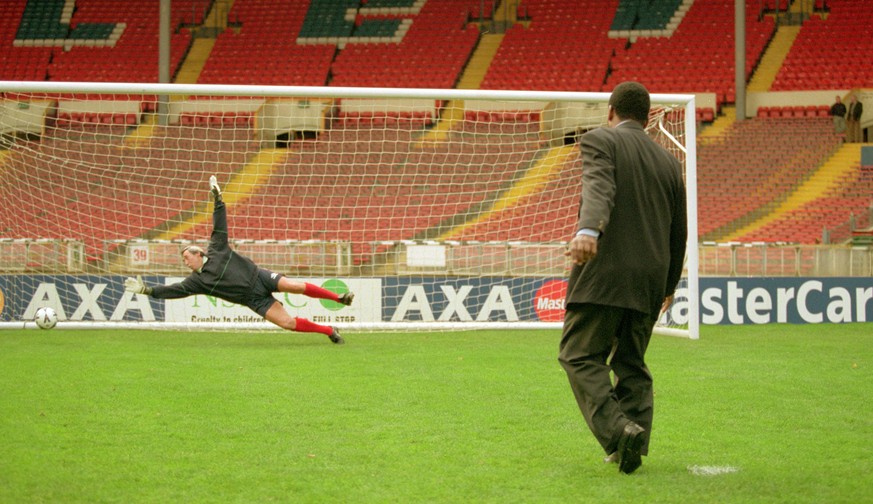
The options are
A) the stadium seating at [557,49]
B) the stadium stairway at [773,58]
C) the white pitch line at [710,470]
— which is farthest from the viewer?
the stadium seating at [557,49]

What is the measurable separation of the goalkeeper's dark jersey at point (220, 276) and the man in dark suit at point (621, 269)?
6020 mm

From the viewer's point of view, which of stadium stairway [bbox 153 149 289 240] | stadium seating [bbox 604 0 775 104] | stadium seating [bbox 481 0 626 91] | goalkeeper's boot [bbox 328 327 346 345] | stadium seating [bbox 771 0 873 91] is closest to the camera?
goalkeeper's boot [bbox 328 327 346 345]

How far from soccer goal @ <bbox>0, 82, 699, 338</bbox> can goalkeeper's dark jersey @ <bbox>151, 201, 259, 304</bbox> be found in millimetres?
1382

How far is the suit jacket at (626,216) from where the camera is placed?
403cm

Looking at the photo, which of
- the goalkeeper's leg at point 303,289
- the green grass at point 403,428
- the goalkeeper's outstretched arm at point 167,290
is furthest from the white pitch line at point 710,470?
the goalkeeper's outstretched arm at point 167,290

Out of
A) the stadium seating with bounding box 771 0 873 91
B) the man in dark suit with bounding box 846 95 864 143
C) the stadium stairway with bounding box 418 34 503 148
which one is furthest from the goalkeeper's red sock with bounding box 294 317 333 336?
the stadium seating with bounding box 771 0 873 91

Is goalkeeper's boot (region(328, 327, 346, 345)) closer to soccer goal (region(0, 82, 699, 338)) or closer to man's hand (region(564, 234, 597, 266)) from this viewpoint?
soccer goal (region(0, 82, 699, 338))

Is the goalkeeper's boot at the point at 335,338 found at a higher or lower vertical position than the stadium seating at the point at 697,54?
lower

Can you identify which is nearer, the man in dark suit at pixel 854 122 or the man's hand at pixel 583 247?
the man's hand at pixel 583 247

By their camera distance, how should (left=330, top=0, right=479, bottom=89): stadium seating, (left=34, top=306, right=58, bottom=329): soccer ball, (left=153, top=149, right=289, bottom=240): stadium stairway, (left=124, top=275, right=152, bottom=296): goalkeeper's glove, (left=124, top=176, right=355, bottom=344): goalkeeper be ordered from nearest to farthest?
(left=124, top=275, right=152, bottom=296): goalkeeper's glove < (left=124, top=176, right=355, bottom=344): goalkeeper < (left=34, top=306, right=58, bottom=329): soccer ball < (left=153, top=149, right=289, bottom=240): stadium stairway < (left=330, top=0, right=479, bottom=89): stadium seating

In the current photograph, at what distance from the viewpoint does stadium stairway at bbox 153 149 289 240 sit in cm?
1577

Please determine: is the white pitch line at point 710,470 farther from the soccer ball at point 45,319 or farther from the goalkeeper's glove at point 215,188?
the soccer ball at point 45,319

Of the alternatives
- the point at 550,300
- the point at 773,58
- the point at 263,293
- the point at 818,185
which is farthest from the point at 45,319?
the point at 773,58

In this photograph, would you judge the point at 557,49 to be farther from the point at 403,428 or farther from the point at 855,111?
the point at 403,428
